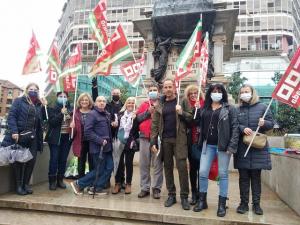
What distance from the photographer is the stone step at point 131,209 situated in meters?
4.07

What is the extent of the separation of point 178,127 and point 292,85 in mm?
1699

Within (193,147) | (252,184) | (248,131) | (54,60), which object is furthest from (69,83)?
(252,184)

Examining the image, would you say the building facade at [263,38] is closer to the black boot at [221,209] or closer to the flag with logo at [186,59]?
the flag with logo at [186,59]

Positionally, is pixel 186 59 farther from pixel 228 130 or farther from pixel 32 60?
pixel 32 60

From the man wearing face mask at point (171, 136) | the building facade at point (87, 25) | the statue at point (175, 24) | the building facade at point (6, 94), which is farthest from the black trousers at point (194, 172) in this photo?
the building facade at point (6, 94)

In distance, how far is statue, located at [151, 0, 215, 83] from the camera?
355 inches

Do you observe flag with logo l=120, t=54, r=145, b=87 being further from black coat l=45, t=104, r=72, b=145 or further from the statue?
the statue

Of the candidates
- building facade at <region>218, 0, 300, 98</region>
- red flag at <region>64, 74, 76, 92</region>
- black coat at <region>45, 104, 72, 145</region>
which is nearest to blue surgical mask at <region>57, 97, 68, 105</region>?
black coat at <region>45, 104, 72, 145</region>

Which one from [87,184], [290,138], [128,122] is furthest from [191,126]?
[290,138]

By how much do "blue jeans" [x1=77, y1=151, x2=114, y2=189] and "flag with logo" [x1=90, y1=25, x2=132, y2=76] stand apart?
5.85 ft

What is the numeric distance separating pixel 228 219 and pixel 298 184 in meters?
1.17

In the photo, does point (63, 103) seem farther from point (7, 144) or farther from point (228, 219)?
point (228, 219)

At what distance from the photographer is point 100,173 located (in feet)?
17.4

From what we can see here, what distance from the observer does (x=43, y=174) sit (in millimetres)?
6367
